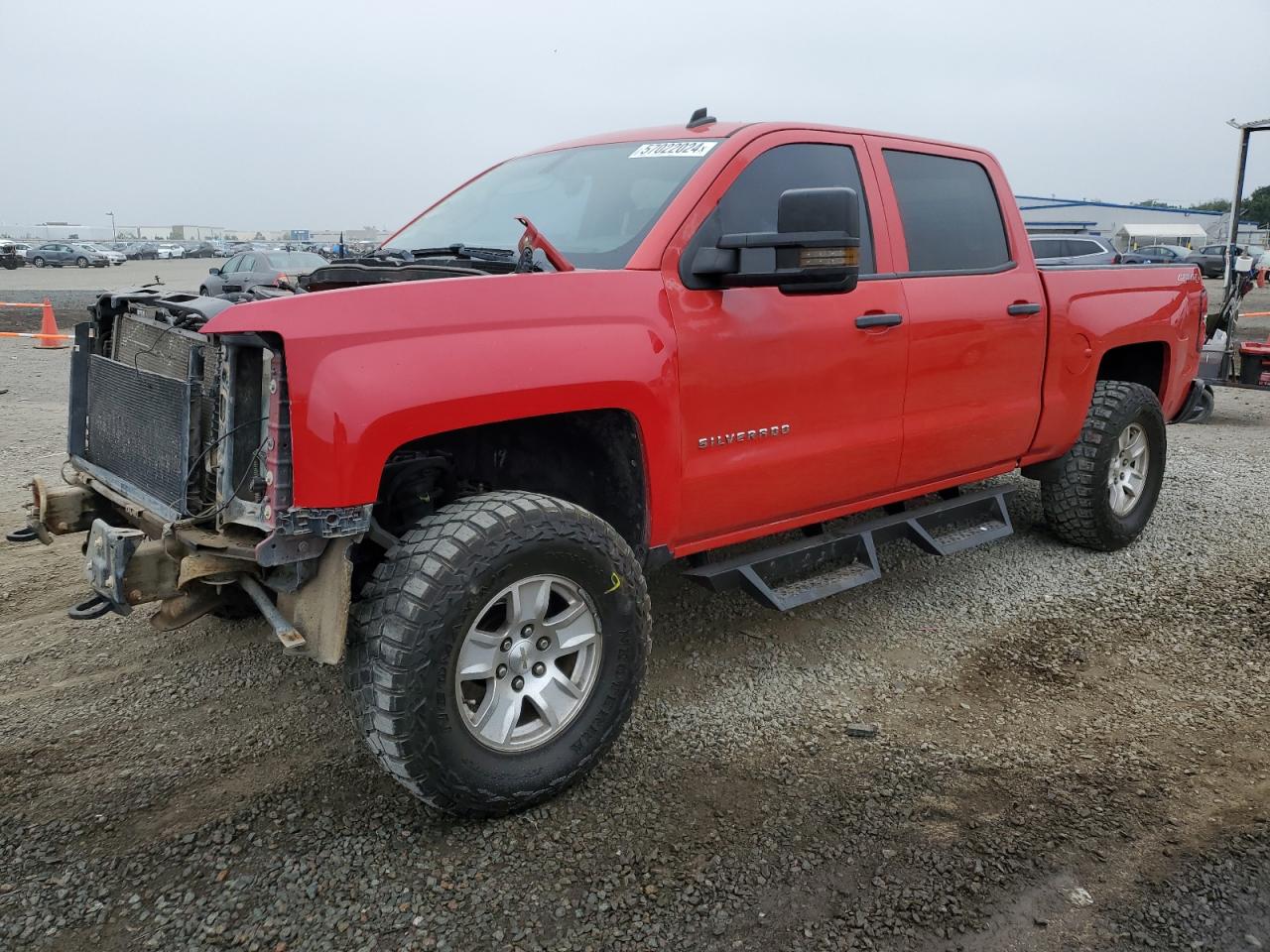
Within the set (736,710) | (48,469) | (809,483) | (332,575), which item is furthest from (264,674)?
(48,469)

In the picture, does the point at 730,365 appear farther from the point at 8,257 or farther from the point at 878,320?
the point at 8,257

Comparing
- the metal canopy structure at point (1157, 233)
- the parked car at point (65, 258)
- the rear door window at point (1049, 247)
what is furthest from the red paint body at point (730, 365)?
the metal canopy structure at point (1157, 233)

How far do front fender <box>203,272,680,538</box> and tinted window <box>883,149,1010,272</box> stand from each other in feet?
5.03

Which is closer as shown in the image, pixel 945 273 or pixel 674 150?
pixel 674 150

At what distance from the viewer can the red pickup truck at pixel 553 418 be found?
8.67 feet

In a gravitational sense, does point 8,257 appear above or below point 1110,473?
above

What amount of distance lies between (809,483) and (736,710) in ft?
2.95

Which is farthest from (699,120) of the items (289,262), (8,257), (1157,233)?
(1157,233)

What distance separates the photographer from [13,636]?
4098 mm

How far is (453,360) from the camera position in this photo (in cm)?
270

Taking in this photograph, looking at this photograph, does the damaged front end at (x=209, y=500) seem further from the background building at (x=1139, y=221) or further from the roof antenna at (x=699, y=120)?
the background building at (x=1139, y=221)

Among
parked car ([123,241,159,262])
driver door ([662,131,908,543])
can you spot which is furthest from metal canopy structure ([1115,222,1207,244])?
parked car ([123,241,159,262])

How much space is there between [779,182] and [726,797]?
7.23ft

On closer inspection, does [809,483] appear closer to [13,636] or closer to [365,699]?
[365,699]
